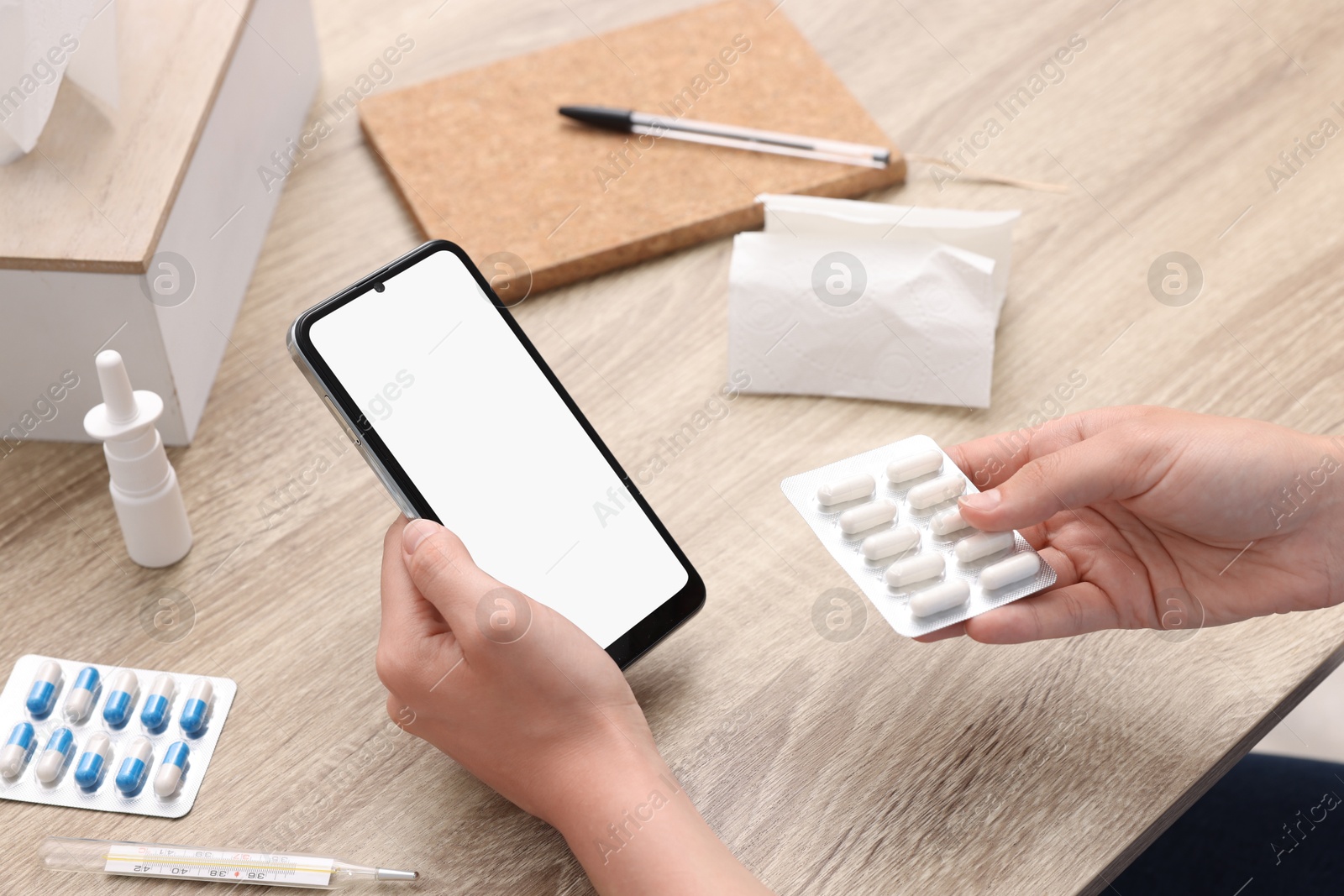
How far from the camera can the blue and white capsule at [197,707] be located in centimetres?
66

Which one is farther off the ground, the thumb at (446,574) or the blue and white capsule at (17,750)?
the thumb at (446,574)

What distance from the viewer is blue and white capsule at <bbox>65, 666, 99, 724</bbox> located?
0.65m

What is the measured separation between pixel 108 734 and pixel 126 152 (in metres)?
0.40

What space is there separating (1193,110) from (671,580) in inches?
28.6

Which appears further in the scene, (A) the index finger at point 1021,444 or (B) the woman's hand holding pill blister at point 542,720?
(A) the index finger at point 1021,444

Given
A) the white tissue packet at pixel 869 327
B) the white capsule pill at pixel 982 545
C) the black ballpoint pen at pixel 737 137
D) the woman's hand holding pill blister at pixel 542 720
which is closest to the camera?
the woman's hand holding pill blister at pixel 542 720

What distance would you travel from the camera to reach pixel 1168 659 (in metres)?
0.71

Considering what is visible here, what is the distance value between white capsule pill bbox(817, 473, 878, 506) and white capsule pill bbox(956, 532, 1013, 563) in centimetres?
7

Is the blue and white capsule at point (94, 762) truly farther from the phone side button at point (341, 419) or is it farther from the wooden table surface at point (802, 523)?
the phone side button at point (341, 419)

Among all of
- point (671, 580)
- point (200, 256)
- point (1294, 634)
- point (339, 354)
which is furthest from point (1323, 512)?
point (200, 256)

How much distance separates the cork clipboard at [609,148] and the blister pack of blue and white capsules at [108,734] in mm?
397

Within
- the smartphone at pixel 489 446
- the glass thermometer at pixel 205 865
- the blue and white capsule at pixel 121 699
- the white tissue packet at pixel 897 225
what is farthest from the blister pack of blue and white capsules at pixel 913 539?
the blue and white capsule at pixel 121 699

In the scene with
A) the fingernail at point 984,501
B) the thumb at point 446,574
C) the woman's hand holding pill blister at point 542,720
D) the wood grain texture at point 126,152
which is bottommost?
the woman's hand holding pill blister at point 542,720

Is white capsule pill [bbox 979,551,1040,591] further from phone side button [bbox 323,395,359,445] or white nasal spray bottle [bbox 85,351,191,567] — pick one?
white nasal spray bottle [bbox 85,351,191,567]
